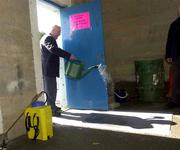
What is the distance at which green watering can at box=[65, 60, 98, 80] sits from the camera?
17.3 feet

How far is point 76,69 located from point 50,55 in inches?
23.2

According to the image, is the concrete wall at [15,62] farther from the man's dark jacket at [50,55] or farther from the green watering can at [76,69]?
the green watering can at [76,69]

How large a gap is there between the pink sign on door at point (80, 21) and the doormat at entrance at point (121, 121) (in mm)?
1602

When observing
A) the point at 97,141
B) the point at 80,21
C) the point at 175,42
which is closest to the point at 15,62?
the point at 97,141

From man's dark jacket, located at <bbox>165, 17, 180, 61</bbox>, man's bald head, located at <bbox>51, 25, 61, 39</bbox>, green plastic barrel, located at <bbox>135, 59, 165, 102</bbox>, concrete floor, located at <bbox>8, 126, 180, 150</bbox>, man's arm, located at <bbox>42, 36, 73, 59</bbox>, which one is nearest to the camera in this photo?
concrete floor, located at <bbox>8, 126, 180, 150</bbox>

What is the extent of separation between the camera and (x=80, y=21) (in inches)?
212

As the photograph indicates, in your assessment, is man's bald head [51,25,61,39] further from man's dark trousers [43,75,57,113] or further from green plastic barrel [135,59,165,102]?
green plastic barrel [135,59,165,102]

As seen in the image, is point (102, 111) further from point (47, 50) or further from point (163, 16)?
point (163, 16)

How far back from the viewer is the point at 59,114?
5031mm

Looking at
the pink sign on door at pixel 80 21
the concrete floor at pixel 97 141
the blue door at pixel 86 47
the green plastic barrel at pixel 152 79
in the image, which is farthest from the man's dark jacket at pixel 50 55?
the green plastic barrel at pixel 152 79

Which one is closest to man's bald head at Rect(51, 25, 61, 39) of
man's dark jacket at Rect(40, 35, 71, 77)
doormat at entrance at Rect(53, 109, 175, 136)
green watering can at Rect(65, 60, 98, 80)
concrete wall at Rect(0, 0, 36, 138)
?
man's dark jacket at Rect(40, 35, 71, 77)

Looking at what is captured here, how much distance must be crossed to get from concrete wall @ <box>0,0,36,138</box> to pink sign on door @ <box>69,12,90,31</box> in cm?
141

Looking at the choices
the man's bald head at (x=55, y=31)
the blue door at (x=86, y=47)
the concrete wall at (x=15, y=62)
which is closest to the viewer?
the concrete wall at (x=15, y=62)

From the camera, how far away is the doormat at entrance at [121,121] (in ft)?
12.4
